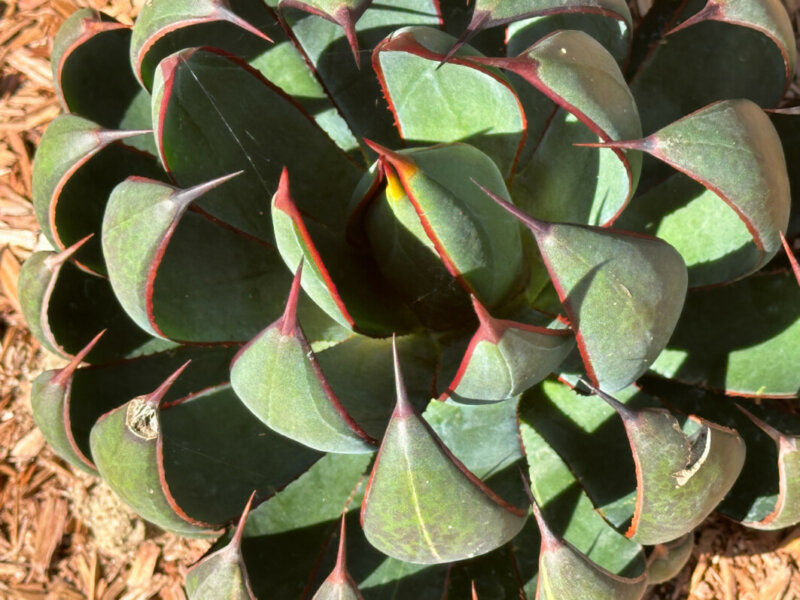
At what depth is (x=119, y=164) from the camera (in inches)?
58.7

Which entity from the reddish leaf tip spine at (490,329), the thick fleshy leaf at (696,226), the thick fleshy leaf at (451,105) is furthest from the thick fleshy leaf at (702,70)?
the reddish leaf tip spine at (490,329)

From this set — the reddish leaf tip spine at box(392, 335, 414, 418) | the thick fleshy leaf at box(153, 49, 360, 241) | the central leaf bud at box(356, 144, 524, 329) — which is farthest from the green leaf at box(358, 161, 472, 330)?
the reddish leaf tip spine at box(392, 335, 414, 418)

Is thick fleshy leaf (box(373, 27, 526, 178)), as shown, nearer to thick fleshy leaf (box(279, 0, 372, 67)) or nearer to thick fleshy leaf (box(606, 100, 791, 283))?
thick fleshy leaf (box(279, 0, 372, 67))

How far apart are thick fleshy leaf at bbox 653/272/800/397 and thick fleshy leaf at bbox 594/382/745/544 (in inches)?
8.2

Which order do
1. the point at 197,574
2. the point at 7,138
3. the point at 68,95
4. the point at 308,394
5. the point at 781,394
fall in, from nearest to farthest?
the point at 308,394, the point at 197,574, the point at 781,394, the point at 68,95, the point at 7,138

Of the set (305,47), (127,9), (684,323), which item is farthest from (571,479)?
(127,9)

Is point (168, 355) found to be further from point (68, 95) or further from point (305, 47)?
point (305, 47)

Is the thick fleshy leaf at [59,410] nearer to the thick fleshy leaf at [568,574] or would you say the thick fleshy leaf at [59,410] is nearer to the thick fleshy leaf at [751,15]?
the thick fleshy leaf at [568,574]

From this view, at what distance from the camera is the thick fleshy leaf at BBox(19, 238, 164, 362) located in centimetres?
142

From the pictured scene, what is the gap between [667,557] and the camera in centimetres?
144

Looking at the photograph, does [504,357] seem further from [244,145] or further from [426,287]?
[244,145]

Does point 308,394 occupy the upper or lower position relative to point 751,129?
lower

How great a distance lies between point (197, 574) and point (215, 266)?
0.46m

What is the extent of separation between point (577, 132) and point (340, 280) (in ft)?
1.40
